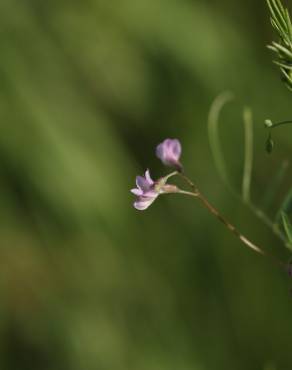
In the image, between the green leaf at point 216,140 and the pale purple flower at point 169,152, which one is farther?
the green leaf at point 216,140

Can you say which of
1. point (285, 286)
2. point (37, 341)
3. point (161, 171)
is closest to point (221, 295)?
point (285, 286)

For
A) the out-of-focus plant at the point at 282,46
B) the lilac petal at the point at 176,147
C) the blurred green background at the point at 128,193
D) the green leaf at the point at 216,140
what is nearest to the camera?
the out-of-focus plant at the point at 282,46

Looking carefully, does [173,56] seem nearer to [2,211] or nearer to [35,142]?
[35,142]

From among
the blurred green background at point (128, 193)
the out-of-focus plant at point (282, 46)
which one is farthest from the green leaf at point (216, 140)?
the out-of-focus plant at point (282, 46)

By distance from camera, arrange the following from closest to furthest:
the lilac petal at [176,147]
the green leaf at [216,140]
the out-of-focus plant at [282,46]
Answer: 1. the out-of-focus plant at [282,46]
2. the lilac petal at [176,147]
3. the green leaf at [216,140]

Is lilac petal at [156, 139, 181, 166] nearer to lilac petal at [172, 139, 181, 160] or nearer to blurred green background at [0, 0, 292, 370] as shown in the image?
lilac petal at [172, 139, 181, 160]

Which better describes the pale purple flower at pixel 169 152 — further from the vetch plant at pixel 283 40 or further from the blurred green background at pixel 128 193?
the blurred green background at pixel 128 193
